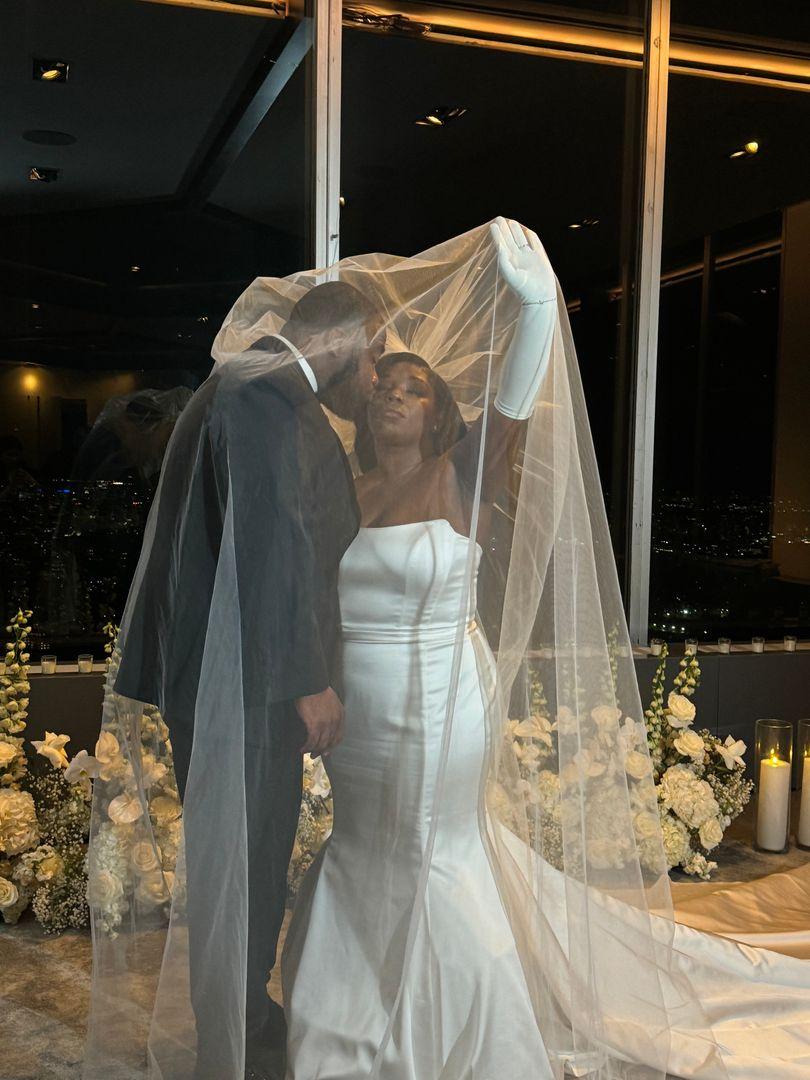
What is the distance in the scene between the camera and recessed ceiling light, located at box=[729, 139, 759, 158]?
4.17 metres

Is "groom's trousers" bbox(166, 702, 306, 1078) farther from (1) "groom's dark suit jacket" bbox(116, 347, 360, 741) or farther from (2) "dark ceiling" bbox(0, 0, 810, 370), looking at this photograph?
(2) "dark ceiling" bbox(0, 0, 810, 370)

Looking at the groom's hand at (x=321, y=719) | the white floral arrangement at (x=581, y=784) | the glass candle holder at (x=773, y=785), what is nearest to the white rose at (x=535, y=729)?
the white floral arrangement at (x=581, y=784)

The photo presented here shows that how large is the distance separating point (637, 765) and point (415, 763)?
16.8 inches

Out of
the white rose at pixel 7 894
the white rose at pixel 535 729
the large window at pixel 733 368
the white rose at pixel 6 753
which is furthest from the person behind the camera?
the large window at pixel 733 368

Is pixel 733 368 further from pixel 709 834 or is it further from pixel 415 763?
pixel 415 763

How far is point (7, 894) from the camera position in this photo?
2725 mm

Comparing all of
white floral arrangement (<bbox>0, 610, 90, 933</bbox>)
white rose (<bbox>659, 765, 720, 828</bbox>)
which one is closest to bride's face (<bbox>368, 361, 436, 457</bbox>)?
white floral arrangement (<bbox>0, 610, 90, 933</bbox>)

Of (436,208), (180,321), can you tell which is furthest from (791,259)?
(180,321)

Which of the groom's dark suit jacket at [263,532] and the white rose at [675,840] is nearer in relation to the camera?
the groom's dark suit jacket at [263,532]

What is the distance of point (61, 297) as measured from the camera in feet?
11.4

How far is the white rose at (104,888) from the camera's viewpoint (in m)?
1.83

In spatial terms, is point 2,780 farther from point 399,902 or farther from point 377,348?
point 377,348

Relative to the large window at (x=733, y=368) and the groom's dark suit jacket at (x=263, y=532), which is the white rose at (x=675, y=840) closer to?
the large window at (x=733, y=368)

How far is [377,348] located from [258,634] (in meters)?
0.49
